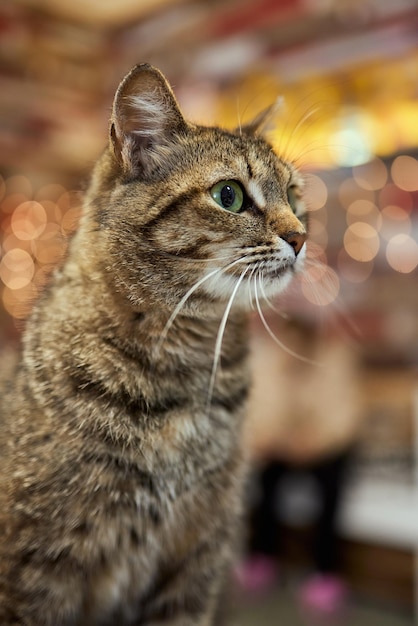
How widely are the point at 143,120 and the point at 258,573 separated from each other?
1709 mm

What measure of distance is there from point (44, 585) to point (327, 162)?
146 centimetres

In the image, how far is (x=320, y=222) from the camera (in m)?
2.26

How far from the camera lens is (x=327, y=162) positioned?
194 centimetres

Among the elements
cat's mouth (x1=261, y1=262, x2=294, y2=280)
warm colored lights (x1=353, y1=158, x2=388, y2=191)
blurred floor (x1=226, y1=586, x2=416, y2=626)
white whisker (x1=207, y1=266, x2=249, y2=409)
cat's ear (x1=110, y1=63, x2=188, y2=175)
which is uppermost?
warm colored lights (x1=353, y1=158, x2=388, y2=191)

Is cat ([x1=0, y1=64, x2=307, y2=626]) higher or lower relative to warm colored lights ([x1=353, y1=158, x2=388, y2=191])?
lower

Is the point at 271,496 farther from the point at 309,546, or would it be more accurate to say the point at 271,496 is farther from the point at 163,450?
the point at 163,450

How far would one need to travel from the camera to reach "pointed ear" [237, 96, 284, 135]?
3.18 ft

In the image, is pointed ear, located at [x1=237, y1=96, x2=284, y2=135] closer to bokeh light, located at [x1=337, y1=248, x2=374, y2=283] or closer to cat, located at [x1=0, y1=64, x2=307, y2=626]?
cat, located at [x1=0, y1=64, x2=307, y2=626]

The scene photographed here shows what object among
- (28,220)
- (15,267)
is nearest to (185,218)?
(15,267)

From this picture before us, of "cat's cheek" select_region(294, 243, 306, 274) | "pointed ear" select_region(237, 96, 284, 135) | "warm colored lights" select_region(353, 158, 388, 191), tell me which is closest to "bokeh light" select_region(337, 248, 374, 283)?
"warm colored lights" select_region(353, 158, 388, 191)

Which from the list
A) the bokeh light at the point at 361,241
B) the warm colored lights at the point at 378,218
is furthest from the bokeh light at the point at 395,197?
the bokeh light at the point at 361,241

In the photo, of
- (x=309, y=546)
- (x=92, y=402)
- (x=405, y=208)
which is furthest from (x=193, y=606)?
(x=405, y=208)

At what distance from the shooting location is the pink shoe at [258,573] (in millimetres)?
2045

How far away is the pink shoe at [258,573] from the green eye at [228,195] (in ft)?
4.74
